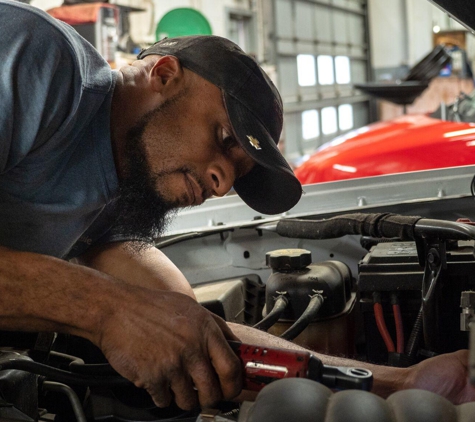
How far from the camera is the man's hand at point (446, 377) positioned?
3.26 feet

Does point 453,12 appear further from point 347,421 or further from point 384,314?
point 347,421

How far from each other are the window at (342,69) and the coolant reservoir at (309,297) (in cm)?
1069

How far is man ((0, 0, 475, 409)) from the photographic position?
957 millimetres

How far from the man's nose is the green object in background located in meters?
4.31

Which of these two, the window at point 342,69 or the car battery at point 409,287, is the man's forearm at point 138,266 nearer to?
the car battery at point 409,287

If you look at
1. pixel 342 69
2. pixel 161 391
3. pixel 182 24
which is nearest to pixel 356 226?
pixel 161 391

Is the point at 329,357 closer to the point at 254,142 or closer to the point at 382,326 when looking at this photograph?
the point at 382,326

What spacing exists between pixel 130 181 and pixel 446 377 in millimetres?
703

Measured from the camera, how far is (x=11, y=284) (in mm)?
1017

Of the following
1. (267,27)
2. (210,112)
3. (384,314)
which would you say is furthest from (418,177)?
(267,27)

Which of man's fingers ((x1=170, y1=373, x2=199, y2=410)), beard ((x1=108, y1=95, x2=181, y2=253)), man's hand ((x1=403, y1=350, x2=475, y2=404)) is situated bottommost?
man's hand ((x1=403, y1=350, x2=475, y2=404))

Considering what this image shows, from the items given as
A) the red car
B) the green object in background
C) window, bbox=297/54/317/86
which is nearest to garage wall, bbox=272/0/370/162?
window, bbox=297/54/317/86

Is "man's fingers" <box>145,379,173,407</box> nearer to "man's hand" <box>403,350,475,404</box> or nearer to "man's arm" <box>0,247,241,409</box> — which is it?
"man's arm" <box>0,247,241,409</box>

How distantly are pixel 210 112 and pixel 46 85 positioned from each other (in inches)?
12.8
